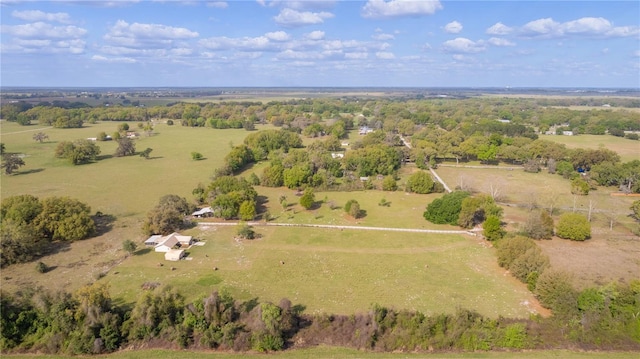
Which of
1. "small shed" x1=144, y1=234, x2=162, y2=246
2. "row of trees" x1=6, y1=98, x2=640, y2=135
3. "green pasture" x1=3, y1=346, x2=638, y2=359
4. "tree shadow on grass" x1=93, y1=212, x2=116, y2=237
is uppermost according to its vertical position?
"row of trees" x1=6, y1=98, x2=640, y2=135

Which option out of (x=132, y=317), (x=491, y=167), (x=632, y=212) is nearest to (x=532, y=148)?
(x=491, y=167)

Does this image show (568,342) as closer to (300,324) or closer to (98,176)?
(300,324)

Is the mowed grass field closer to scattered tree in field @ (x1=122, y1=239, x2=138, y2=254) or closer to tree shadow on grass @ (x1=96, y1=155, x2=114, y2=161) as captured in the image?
scattered tree in field @ (x1=122, y1=239, x2=138, y2=254)

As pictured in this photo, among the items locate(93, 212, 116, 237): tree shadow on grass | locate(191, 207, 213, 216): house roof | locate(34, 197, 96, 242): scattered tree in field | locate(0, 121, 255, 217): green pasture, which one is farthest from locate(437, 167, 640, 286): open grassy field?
locate(34, 197, 96, 242): scattered tree in field

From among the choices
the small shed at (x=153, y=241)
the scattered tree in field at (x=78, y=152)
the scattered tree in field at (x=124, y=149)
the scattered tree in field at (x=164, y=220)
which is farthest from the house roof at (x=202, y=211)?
the scattered tree in field at (x=124, y=149)

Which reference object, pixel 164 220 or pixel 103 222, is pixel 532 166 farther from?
pixel 103 222

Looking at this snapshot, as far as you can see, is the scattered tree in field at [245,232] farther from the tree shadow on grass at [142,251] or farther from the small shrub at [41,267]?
the small shrub at [41,267]

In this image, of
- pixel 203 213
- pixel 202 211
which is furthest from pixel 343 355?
pixel 202 211
